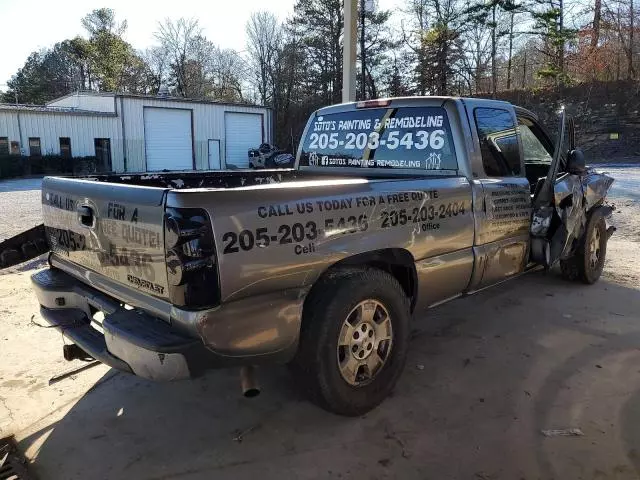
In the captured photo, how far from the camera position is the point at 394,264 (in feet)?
11.4

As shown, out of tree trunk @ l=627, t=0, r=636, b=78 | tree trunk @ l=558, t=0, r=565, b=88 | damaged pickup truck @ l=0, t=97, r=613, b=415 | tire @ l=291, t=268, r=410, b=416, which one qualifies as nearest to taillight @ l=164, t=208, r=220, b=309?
damaged pickup truck @ l=0, t=97, r=613, b=415

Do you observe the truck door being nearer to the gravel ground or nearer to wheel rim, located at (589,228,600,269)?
wheel rim, located at (589,228,600,269)

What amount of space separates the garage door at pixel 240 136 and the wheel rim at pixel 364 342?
31582mm

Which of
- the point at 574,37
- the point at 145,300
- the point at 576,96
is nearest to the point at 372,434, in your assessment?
the point at 145,300

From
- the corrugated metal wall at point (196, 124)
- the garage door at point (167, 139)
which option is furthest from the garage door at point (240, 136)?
the garage door at point (167, 139)

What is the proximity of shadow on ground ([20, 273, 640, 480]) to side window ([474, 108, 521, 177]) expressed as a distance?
1.47m

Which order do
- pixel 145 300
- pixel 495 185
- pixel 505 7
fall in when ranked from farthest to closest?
pixel 505 7 < pixel 495 185 < pixel 145 300

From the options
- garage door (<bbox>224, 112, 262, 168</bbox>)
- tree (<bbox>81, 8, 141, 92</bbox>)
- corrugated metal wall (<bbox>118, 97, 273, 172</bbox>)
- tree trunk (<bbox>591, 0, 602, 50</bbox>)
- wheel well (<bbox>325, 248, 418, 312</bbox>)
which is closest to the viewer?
wheel well (<bbox>325, 248, 418, 312</bbox>)

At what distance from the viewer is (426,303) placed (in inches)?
145

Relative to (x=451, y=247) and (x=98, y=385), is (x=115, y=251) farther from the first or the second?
(x=451, y=247)

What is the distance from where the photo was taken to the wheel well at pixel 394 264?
311 cm

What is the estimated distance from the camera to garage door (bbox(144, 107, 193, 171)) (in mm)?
30875

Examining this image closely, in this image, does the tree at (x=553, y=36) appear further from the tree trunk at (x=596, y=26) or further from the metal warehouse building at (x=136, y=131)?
the metal warehouse building at (x=136, y=131)

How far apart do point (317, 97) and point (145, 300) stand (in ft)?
135
